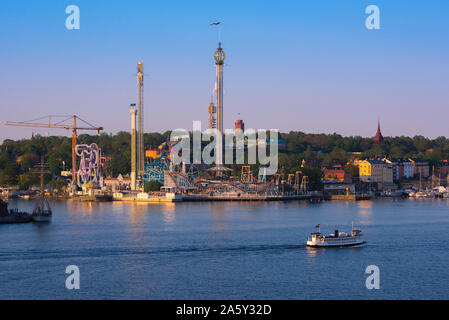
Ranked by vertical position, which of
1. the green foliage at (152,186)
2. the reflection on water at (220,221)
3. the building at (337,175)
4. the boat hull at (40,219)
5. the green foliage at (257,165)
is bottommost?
the reflection on water at (220,221)

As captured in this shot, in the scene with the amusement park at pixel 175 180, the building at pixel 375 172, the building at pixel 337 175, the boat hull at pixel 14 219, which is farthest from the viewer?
the building at pixel 375 172

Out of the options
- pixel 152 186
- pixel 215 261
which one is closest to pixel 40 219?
pixel 215 261

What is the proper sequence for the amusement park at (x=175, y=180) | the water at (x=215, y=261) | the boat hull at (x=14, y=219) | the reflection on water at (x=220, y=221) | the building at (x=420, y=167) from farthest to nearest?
the building at (x=420, y=167), the amusement park at (x=175, y=180), the boat hull at (x=14, y=219), the reflection on water at (x=220, y=221), the water at (x=215, y=261)

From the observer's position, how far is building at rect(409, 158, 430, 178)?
253ft

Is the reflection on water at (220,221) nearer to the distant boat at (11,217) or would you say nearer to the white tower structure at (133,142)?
the distant boat at (11,217)

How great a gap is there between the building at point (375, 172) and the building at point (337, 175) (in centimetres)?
234

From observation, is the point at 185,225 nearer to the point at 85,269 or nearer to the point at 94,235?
the point at 94,235

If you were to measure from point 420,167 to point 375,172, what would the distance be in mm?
9011

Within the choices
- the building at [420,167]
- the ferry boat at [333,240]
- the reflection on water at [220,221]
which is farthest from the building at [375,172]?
the ferry boat at [333,240]

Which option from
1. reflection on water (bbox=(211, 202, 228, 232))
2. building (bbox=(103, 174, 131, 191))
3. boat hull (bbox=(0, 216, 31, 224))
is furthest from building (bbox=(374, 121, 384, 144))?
boat hull (bbox=(0, 216, 31, 224))

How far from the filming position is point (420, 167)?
77562mm

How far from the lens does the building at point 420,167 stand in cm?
7722

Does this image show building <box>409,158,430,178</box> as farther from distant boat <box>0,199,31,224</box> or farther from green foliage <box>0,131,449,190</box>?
distant boat <box>0,199,31,224</box>
